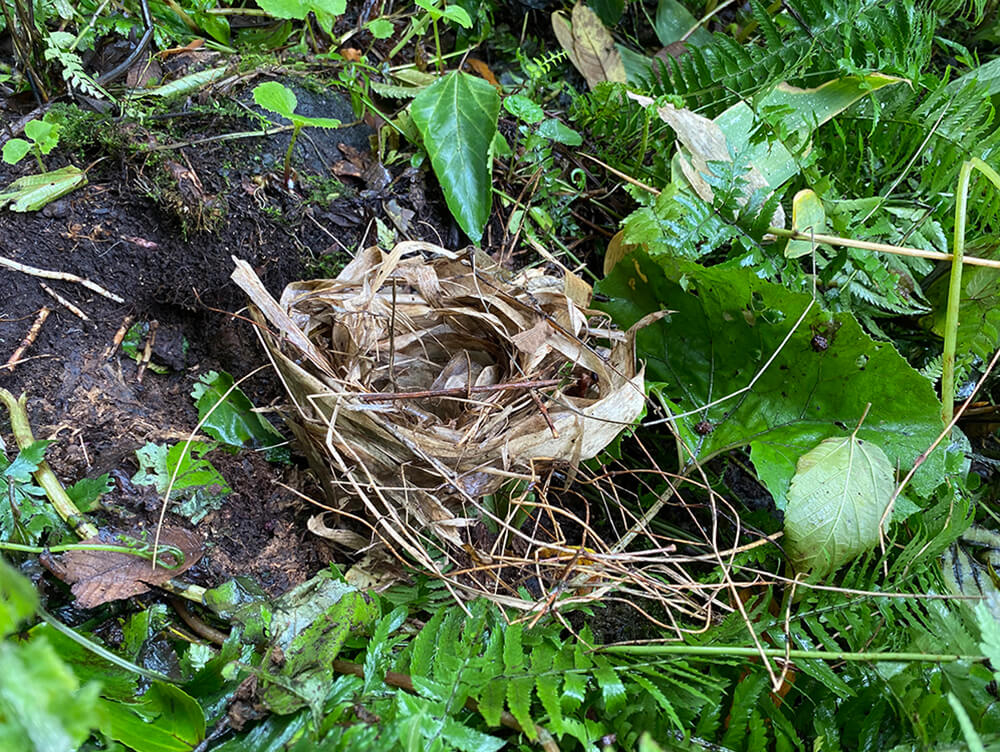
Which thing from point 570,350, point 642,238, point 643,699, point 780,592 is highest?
point 642,238

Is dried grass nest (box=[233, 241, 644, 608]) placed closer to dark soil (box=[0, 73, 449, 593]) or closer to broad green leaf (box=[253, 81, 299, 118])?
dark soil (box=[0, 73, 449, 593])

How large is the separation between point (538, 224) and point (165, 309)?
78 cm

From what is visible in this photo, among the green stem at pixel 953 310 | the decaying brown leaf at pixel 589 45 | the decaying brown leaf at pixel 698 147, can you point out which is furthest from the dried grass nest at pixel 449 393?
the decaying brown leaf at pixel 589 45

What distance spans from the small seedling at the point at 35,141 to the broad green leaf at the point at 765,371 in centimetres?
99

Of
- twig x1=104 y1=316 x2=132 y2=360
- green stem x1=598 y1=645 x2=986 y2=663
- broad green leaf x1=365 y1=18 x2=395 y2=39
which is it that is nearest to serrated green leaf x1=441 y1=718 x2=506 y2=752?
green stem x1=598 y1=645 x2=986 y2=663

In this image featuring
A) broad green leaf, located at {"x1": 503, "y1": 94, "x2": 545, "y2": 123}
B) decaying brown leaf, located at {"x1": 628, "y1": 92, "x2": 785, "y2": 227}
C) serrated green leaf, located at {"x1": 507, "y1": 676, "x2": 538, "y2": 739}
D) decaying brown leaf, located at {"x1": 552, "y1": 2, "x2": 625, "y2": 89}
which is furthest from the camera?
decaying brown leaf, located at {"x1": 552, "y1": 2, "x2": 625, "y2": 89}

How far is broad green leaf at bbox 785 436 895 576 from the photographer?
3.41 feet

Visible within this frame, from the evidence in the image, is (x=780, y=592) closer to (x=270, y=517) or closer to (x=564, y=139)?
(x=270, y=517)

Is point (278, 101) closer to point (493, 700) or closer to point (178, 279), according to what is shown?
point (178, 279)

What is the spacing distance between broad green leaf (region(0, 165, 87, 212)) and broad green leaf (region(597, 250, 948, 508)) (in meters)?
0.96

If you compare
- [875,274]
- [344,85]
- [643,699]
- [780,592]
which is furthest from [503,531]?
[344,85]

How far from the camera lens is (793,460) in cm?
114

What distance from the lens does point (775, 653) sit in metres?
0.87

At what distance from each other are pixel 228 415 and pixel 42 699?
795mm
